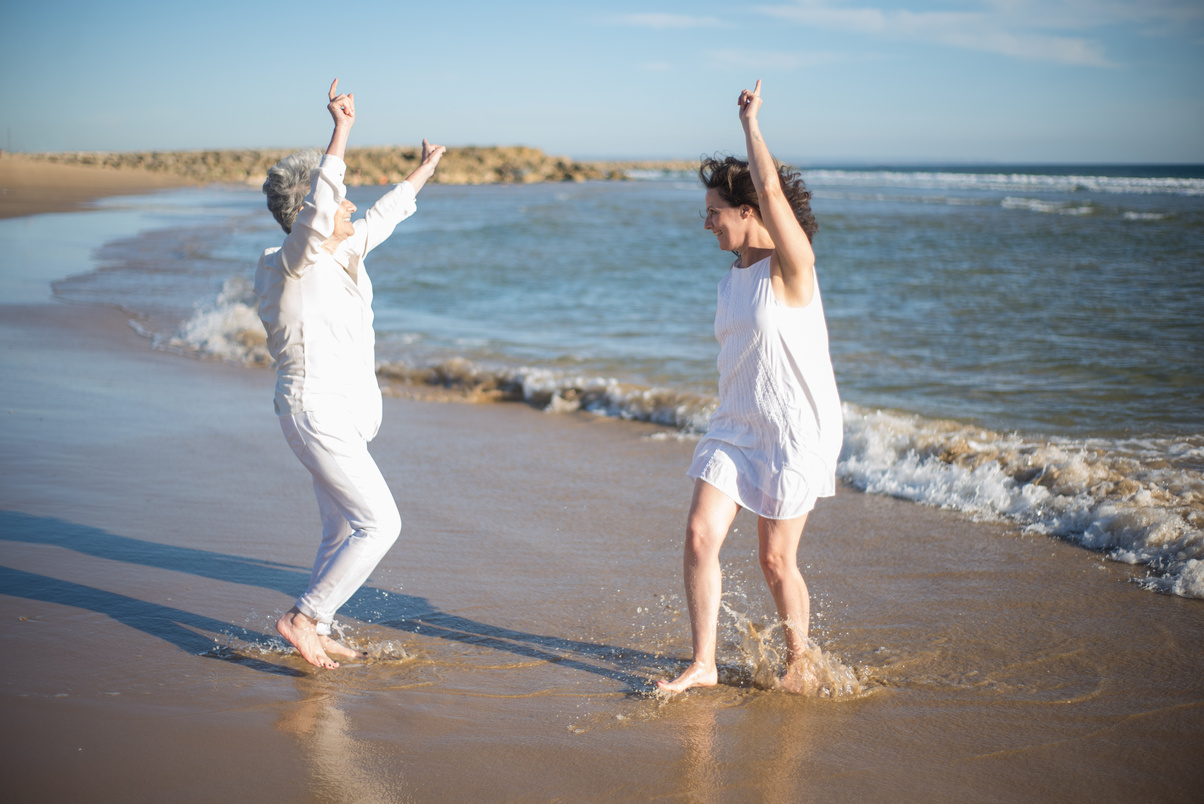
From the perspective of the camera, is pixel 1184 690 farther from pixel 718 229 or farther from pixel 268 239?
pixel 268 239

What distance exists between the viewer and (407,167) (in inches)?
2581

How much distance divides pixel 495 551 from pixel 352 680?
4.75 ft

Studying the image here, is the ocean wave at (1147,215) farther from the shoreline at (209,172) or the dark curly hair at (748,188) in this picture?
the shoreline at (209,172)

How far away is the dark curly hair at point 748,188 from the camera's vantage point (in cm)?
296

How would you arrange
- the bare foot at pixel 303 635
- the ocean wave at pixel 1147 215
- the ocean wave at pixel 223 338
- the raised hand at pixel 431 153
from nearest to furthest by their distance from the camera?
1. the bare foot at pixel 303 635
2. the raised hand at pixel 431 153
3. the ocean wave at pixel 223 338
4. the ocean wave at pixel 1147 215

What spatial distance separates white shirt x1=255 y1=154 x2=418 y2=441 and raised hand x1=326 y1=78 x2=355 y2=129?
0.32 m

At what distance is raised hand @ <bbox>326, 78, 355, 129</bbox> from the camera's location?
10.5ft

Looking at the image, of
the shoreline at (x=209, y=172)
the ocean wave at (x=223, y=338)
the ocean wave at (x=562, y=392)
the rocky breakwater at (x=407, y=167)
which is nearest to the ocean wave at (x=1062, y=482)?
the ocean wave at (x=562, y=392)

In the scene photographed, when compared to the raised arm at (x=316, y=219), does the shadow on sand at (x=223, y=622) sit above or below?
below

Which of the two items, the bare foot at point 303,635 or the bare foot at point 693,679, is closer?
the bare foot at point 693,679

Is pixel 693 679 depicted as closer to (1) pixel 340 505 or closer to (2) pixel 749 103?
(1) pixel 340 505

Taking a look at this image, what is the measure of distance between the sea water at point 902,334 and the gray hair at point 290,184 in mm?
4104

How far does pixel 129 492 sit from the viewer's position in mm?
5242

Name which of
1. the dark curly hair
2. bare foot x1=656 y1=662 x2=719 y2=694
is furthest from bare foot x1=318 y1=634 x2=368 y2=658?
the dark curly hair
